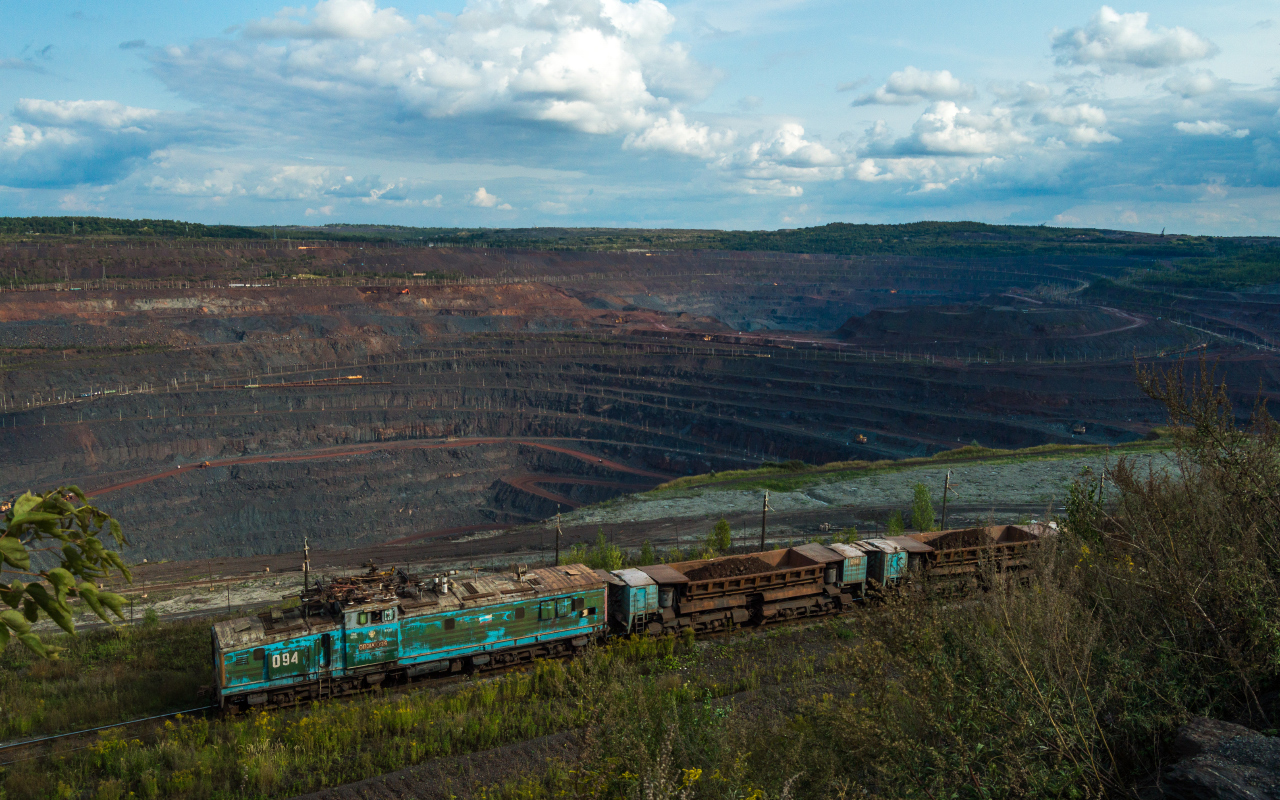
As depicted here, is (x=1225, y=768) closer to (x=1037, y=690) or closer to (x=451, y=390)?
(x=1037, y=690)

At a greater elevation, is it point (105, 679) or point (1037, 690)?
point (1037, 690)

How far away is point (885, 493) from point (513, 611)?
115 feet

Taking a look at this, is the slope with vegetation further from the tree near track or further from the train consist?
the tree near track

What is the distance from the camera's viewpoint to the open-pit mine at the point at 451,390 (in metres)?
70.1

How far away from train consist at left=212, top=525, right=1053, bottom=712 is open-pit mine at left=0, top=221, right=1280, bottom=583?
17.7 m

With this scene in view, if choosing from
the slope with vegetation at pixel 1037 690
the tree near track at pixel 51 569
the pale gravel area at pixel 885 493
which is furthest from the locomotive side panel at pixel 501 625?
the pale gravel area at pixel 885 493

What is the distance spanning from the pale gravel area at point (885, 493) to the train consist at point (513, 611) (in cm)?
2054

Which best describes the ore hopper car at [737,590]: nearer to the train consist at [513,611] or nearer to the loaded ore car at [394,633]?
the train consist at [513,611]

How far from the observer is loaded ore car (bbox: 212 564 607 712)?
20.3m

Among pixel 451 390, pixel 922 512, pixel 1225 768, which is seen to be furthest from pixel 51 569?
pixel 451 390

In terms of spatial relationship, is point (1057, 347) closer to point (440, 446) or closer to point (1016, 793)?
point (440, 446)

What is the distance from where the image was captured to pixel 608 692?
1150 centimetres

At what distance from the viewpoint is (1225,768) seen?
855cm

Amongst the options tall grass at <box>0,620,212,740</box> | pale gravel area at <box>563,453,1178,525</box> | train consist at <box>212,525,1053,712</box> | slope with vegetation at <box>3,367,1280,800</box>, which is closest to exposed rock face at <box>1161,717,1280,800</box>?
slope with vegetation at <box>3,367,1280,800</box>
